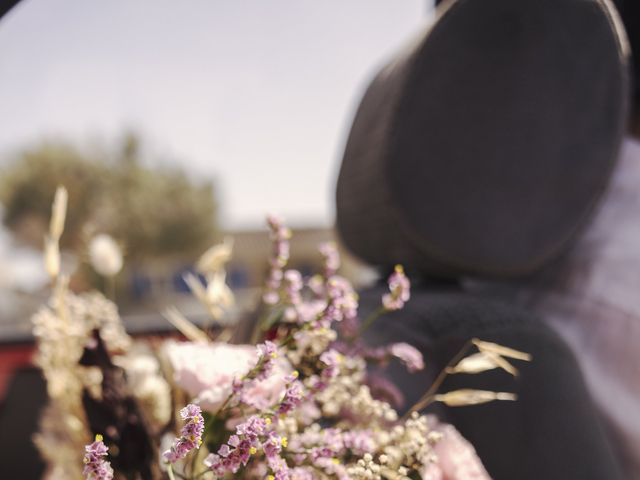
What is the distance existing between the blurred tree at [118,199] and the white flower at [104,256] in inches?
573

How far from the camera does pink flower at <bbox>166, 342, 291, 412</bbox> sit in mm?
446

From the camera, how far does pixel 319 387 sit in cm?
48

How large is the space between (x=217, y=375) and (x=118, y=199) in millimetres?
16877

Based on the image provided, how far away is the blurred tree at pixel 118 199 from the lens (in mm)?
15195

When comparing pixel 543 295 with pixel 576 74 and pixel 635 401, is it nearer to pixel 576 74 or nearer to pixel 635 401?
pixel 635 401

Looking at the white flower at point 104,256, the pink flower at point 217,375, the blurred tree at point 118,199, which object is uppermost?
the pink flower at point 217,375

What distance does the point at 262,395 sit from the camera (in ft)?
1.48

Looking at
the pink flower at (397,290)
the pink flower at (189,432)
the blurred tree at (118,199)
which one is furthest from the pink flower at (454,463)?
the blurred tree at (118,199)

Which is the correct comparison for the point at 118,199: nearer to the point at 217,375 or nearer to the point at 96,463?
the point at 217,375

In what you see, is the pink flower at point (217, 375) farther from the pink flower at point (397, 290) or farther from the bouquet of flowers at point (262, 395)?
the pink flower at point (397, 290)

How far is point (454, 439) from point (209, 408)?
0.71 feet

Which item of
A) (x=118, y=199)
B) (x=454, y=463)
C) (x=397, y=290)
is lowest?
(x=118, y=199)

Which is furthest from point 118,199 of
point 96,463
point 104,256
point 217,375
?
point 96,463

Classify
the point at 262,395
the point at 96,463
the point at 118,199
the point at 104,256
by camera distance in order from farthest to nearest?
1. the point at 118,199
2. the point at 104,256
3. the point at 262,395
4. the point at 96,463
